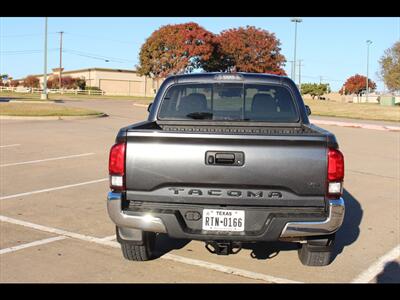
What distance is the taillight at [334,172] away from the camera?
13.2ft

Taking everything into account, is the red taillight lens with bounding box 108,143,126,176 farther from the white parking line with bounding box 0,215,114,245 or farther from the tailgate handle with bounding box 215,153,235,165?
the white parking line with bounding box 0,215,114,245

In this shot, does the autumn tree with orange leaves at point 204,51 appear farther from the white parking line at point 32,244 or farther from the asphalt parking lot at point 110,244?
the white parking line at point 32,244

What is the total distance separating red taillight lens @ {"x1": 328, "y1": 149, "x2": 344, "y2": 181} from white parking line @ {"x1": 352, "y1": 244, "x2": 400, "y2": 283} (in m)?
1.05

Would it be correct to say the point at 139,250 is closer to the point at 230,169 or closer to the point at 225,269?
the point at 225,269

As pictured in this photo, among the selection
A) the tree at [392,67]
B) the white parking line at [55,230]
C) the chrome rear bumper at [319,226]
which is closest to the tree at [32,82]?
the tree at [392,67]

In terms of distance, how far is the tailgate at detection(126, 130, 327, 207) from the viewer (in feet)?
13.1

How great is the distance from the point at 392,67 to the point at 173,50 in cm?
2762

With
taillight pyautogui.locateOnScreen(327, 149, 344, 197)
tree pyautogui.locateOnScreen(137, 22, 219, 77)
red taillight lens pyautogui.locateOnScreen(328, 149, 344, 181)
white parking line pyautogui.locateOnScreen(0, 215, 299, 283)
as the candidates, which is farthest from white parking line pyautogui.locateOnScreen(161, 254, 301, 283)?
tree pyautogui.locateOnScreen(137, 22, 219, 77)

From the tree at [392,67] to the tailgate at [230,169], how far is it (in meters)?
57.0

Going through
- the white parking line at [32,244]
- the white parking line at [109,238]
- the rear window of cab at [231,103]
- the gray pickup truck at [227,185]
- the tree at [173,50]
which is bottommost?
the white parking line at [32,244]

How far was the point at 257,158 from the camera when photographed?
400cm

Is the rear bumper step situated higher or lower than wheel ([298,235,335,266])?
higher

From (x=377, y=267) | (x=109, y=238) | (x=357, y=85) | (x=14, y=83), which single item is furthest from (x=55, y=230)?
(x=357, y=85)

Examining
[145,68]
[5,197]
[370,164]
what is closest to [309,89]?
[145,68]
